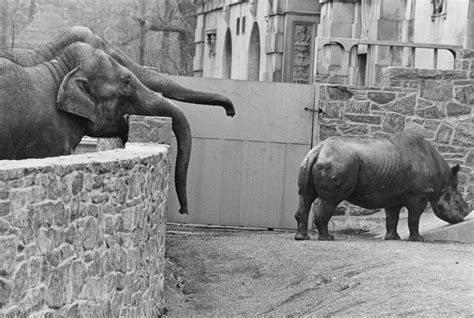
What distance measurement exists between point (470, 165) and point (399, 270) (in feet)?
29.2

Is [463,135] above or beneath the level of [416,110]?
beneath

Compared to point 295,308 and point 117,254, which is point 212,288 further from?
point 117,254

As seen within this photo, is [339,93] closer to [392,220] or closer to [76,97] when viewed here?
[392,220]

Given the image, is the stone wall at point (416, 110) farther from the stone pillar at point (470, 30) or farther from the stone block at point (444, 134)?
the stone pillar at point (470, 30)

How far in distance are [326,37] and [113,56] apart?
10970 millimetres

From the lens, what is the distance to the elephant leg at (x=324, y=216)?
18.4 meters

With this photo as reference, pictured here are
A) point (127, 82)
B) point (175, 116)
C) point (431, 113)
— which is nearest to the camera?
point (127, 82)

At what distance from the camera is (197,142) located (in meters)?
21.6

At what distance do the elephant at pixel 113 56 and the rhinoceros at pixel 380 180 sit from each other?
221 cm

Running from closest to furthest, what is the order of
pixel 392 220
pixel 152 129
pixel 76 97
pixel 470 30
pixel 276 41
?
pixel 152 129, pixel 76 97, pixel 392 220, pixel 470 30, pixel 276 41

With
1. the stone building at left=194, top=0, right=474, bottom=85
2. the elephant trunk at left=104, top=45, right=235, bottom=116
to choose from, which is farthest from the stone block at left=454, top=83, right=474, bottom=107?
the elephant trunk at left=104, top=45, right=235, bottom=116

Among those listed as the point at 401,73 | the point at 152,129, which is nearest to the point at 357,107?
the point at 401,73

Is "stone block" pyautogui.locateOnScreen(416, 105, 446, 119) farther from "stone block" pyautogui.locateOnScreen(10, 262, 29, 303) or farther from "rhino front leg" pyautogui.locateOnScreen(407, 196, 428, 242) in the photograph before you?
"stone block" pyautogui.locateOnScreen(10, 262, 29, 303)

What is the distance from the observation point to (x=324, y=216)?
18469mm
